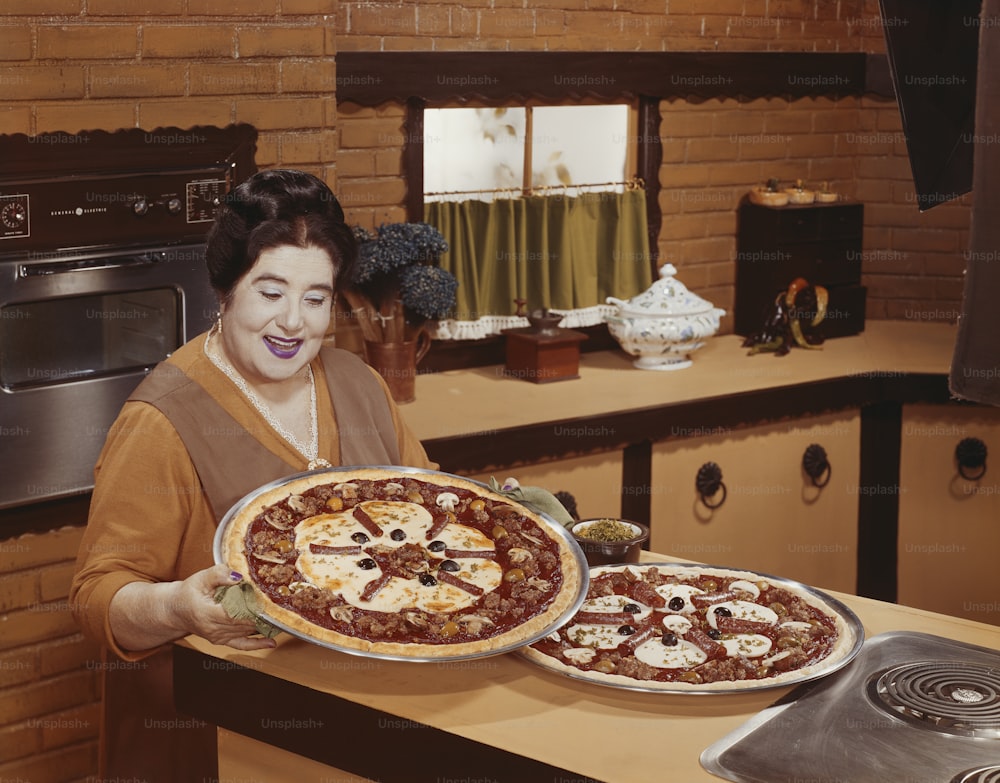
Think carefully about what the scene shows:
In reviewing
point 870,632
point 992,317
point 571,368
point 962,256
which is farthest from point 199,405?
point 962,256

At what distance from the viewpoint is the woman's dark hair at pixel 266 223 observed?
2.52 meters

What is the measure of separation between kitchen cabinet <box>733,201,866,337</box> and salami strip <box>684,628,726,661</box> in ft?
9.81

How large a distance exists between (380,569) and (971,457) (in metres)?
3.02

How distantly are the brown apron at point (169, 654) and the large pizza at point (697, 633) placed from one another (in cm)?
64

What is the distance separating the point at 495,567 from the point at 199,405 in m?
0.66

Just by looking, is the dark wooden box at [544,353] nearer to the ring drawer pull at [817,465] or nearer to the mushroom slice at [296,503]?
the ring drawer pull at [817,465]

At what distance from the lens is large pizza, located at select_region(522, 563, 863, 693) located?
209 centimetres

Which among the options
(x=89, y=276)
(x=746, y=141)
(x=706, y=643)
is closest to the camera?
(x=706, y=643)

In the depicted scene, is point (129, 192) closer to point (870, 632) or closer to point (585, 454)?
point (585, 454)

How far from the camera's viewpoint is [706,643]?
219 cm

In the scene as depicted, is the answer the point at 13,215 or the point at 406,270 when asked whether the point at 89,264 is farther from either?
the point at 406,270

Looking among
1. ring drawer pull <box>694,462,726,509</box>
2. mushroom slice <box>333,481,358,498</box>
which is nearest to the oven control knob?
mushroom slice <box>333,481,358,498</box>

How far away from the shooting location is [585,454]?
162 inches

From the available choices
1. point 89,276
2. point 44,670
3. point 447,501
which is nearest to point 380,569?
point 447,501
